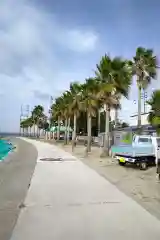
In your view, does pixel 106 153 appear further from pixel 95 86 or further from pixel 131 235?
pixel 131 235

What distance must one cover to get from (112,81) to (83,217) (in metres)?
23.6

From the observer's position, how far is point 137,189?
12.9m

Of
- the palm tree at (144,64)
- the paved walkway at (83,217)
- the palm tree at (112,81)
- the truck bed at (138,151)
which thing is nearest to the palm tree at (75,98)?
the palm tree at (144,64)

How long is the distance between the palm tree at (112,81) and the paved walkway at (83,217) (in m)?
18.8

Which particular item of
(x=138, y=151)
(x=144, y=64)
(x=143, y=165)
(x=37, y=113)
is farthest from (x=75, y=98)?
(x=37, y=113)

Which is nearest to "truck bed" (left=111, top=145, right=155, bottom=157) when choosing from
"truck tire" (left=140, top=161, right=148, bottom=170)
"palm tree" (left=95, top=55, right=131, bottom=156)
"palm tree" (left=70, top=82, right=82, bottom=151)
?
"truck tire" (left=140, top=161, right=148, bottom=170)

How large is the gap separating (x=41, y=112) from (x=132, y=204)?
131 metres

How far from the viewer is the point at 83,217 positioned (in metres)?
8.03

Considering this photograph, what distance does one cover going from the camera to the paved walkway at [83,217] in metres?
6.61

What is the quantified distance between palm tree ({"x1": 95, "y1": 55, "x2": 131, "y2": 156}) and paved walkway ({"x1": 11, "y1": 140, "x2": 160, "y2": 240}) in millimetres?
18837

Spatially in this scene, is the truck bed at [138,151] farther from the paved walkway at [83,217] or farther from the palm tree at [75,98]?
the palm tree at [75,98]

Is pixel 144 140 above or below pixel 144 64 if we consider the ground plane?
below

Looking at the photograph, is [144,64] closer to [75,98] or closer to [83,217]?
[75,98]

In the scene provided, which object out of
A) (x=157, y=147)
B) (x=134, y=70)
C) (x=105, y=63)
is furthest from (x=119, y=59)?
(x=157, y=147)
